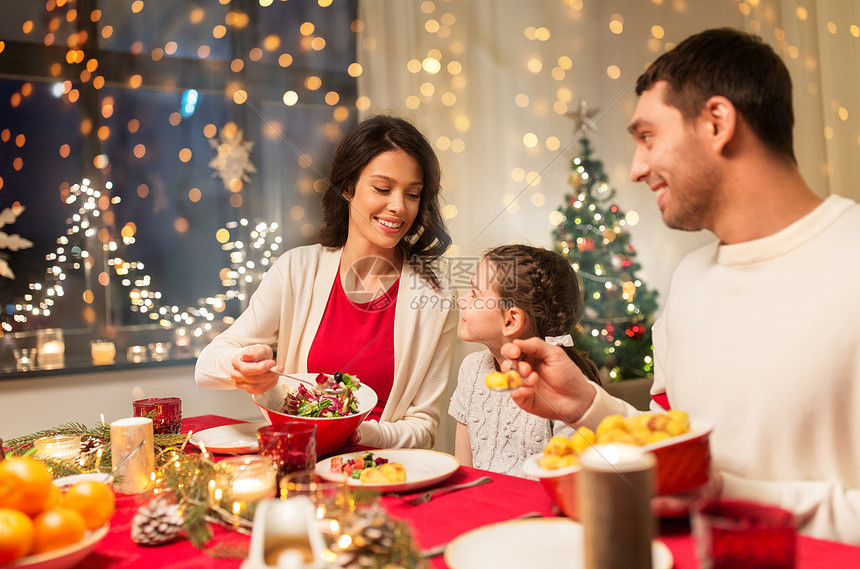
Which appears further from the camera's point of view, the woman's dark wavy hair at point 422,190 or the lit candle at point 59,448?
the woman's dark wavy hair at point 422,190

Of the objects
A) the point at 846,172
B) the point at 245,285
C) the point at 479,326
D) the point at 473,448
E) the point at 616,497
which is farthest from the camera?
the point at 245,285

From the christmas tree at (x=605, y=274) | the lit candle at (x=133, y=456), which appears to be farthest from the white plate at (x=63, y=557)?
the christmas tree at (x=605, y=274)

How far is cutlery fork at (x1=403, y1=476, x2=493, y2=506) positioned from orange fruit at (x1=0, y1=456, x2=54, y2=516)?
0.42m

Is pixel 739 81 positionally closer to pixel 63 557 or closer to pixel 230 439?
pixel 63 557

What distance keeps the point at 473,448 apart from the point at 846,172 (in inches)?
47.5

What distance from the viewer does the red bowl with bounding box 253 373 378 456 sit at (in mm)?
1038

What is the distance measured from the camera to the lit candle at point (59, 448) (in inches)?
41.1

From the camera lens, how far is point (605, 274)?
6.82 feet

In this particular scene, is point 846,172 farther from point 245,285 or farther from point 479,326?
point 245,285

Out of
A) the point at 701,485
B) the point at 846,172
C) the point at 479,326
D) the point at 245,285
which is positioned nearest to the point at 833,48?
the point at 846,172

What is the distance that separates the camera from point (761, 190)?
78cm

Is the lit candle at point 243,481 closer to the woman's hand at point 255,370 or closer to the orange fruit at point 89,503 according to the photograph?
the orange fruit at point 89,503

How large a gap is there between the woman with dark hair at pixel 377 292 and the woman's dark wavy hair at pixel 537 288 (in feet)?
0.80

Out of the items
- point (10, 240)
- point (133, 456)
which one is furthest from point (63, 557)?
point (10, 240)
